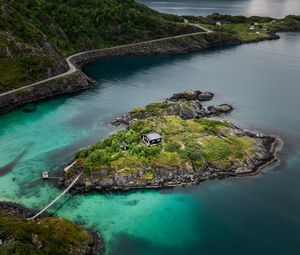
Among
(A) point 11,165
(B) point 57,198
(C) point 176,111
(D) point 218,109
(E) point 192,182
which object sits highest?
(C) point 176,111

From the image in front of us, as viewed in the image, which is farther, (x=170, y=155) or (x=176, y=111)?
(x=176, y=111)

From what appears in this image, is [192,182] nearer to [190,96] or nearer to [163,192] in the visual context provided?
[163,192]

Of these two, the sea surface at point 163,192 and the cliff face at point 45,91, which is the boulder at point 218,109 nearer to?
the sea surface at point 163,192

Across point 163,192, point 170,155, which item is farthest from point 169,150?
point 163,192

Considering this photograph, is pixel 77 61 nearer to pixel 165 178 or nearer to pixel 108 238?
pixel 165 178

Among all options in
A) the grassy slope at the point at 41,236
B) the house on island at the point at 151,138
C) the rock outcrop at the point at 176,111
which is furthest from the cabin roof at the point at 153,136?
the grassy slope at the point at 41,236

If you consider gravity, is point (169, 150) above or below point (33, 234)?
below

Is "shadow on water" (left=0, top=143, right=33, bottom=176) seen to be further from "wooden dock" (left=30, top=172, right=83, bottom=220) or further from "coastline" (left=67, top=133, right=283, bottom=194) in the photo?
"coastline" (left=67, top=133, right=283, bottom=194)

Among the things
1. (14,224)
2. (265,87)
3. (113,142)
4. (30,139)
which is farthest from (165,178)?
(265,87)
